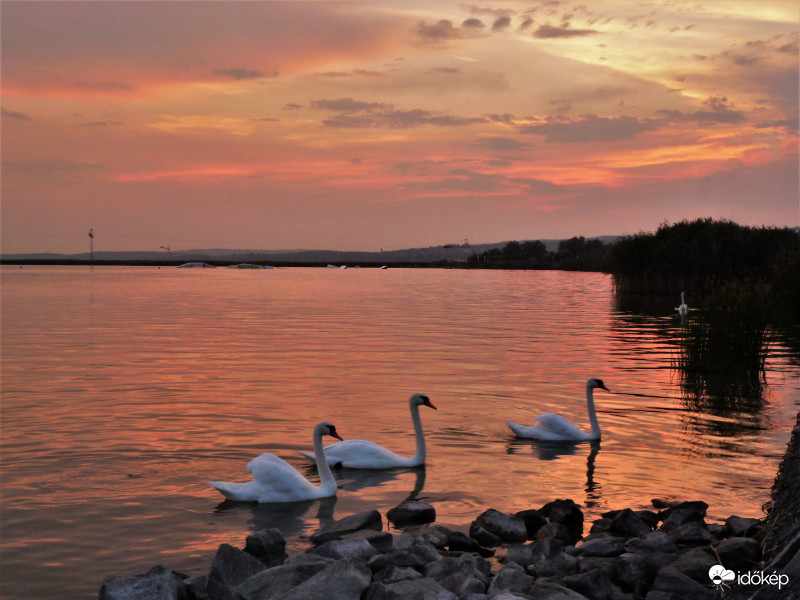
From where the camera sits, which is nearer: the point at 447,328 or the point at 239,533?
the point at 239,533

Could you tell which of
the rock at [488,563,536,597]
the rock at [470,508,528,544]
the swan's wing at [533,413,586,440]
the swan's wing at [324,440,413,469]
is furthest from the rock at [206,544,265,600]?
the swan's wing at [533,413,586,440]

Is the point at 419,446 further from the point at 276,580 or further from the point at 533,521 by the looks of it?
the point at 276,580

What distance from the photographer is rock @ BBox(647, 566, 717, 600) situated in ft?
24.2

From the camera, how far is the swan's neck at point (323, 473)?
11.7 meters

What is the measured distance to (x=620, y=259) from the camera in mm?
65375

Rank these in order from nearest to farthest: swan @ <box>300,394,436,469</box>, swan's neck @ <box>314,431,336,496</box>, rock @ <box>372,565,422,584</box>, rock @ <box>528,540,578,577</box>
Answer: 1. rock @ <box>372,565,422,584</box>
2. rock @ <box>528,540,578,577</box>
3. swan's neck @ <box>314,431,336,496</box>
4. swan @ <box>300,394,436,469</box>

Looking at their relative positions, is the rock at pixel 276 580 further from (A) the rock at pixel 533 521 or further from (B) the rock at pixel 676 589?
(A) the rock at pixel 533 521

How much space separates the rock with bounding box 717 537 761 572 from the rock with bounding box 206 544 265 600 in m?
4.51

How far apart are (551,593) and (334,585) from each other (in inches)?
73.6

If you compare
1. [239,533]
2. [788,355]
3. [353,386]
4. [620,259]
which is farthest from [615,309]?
[239,533]

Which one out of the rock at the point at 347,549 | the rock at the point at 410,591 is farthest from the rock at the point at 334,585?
the rock at the point at 347,549

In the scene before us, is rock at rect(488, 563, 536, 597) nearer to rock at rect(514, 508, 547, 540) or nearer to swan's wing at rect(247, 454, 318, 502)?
rock at rect(514, 508, 547, 540)

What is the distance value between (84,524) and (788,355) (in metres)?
24.6

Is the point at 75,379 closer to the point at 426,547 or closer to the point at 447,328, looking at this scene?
the point at 426,547
